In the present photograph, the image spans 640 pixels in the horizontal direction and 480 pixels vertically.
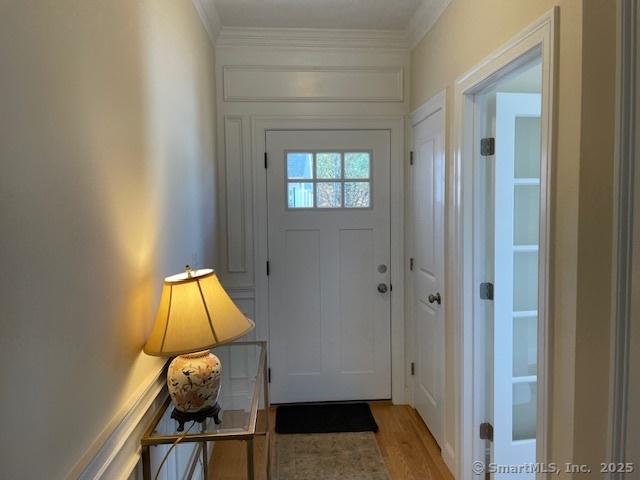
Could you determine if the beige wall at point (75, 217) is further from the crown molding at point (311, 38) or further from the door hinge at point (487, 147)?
the door hinge at point (487, 147)

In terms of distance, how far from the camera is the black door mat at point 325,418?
2.51 meters

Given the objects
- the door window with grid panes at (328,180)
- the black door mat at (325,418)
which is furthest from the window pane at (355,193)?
the black door mat at (325,418)

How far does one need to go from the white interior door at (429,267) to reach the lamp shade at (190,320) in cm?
138

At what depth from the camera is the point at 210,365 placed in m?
1.21

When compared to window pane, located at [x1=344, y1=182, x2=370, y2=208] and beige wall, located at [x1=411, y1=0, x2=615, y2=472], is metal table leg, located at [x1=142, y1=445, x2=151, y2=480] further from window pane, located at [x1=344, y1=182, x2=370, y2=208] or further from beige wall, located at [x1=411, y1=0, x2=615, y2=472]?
window pane, located at [x1=344, y1=182, x2=370, y2=208]

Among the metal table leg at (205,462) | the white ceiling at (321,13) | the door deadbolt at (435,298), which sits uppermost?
the white ceiling at (321,13)

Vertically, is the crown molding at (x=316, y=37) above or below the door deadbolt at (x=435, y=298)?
above

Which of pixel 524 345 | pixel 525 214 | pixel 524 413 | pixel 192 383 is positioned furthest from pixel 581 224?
pixel 524 413

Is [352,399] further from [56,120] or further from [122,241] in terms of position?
[56,120]

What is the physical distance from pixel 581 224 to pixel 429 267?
129 cm

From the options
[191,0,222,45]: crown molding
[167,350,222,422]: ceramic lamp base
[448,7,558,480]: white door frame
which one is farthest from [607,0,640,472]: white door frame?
[191,0,222,45]: crown molding

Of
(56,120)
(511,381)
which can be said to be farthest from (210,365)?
(511,381)

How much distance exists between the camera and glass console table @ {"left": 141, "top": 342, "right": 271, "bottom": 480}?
1.13m

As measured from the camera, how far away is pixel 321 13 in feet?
7.77
